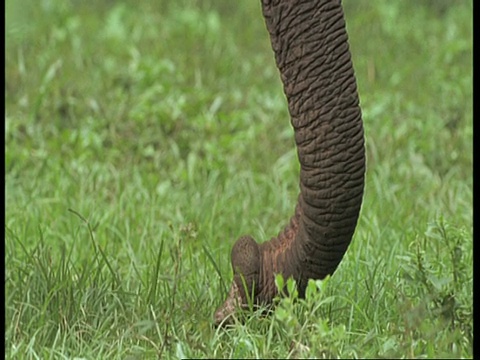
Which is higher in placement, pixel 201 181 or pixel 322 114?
pixel 322 114

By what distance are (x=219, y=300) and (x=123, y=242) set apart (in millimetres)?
1017

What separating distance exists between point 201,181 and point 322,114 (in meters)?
2.55

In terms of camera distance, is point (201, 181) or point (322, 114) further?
point (201, 181)

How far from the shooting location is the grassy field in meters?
3.32

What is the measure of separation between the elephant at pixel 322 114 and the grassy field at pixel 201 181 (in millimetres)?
237

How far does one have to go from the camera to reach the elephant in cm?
316

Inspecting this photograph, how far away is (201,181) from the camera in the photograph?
5.68m

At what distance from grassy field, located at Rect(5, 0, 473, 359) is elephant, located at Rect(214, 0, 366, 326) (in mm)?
237

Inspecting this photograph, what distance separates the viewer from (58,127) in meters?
6.36

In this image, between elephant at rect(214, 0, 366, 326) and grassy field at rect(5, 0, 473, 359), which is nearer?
elephant at rect(214, 0, 366, 326)

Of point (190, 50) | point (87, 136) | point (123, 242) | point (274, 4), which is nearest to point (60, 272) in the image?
point (123, 242)

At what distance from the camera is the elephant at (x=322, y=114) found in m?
3.16

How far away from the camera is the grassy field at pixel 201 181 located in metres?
3.32

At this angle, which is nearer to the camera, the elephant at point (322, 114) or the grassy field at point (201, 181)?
the elephant at point (322, 114)
